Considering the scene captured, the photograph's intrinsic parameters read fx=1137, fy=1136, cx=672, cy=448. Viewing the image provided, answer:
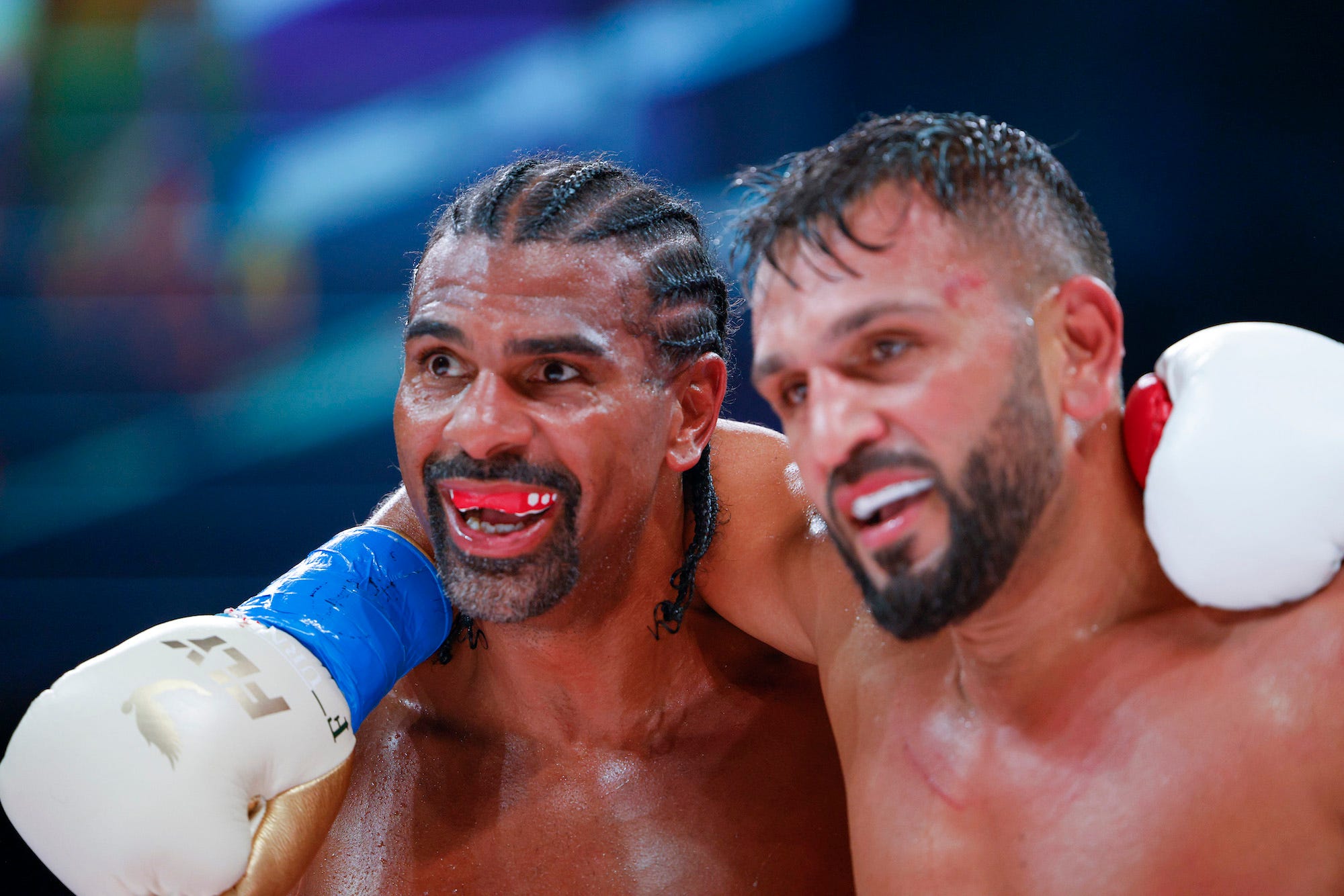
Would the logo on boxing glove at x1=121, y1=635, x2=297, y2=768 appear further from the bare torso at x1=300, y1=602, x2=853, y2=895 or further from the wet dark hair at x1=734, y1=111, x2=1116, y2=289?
the wet dark hair at x1=734, y1=111, x2=1116, y2=289

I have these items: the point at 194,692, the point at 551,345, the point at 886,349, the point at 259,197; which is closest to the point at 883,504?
the point at 886,349

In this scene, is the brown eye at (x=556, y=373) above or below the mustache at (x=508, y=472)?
above

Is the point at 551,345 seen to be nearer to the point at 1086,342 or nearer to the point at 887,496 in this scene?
the point at 887,496

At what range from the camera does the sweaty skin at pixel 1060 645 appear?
1.12 meters

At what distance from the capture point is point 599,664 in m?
1.84

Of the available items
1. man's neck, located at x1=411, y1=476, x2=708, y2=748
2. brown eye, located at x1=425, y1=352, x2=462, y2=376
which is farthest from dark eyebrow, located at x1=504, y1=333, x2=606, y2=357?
man's neck, located at x1=411, y1=476, x2=708, y2=748

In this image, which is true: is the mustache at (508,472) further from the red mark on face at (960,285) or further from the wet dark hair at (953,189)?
the red mark on face at (960,285)

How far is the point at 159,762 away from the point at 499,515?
55 centimetres

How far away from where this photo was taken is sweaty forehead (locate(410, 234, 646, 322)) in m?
1.61

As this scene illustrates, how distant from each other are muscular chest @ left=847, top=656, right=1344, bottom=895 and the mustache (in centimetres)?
58

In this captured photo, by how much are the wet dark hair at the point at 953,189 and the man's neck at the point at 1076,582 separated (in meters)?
0.21

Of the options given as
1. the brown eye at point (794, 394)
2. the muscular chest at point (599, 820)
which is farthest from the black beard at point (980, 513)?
the muscular chest at point (599, 820)

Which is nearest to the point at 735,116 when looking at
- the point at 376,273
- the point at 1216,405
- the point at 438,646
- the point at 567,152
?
the point at 567,152

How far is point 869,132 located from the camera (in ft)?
4.19
